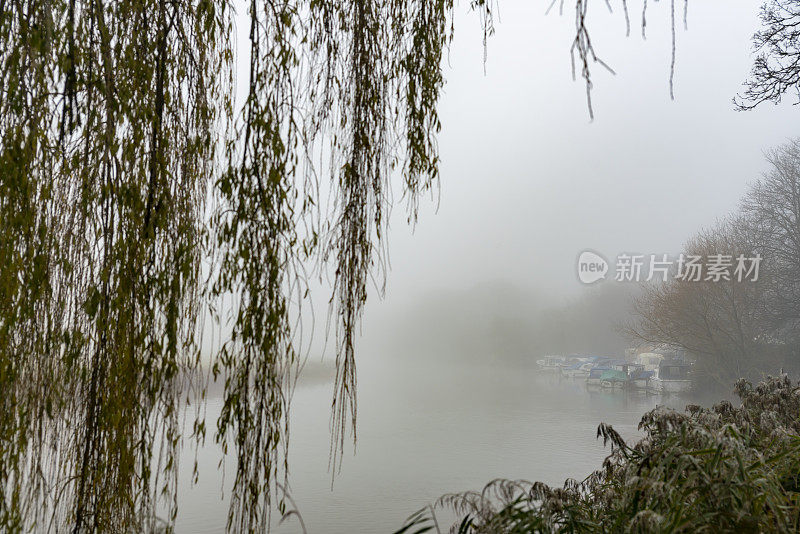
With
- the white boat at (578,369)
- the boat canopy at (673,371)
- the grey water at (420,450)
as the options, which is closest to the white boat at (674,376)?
the boat canopy at (673,371)

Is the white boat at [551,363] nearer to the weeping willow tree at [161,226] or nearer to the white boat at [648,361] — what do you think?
the white boat at [648,361]

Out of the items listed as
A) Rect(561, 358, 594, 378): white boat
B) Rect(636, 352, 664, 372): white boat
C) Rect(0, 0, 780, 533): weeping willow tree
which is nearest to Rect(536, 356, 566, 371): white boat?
Rect(561, 358, 594, 378): white boat

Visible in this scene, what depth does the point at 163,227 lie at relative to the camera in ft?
4.32

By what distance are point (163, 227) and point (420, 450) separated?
27.5 ft

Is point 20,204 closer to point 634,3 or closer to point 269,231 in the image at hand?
point 269,231

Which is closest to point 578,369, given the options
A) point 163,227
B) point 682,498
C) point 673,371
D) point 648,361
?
point 648,361

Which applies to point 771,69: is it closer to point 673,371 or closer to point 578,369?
point 673,371

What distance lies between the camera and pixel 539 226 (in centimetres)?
2270

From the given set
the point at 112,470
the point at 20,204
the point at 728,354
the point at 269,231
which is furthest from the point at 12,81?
the point at 728,354

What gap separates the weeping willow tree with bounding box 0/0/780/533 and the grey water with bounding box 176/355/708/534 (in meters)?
2.16

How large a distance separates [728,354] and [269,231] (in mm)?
12610

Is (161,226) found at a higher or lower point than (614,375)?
higher

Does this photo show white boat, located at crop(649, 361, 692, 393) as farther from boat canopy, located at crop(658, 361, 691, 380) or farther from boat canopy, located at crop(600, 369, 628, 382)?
boat canopy, located at crop(600, 369, 628, 382)

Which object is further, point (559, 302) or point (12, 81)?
point (559, 302)
